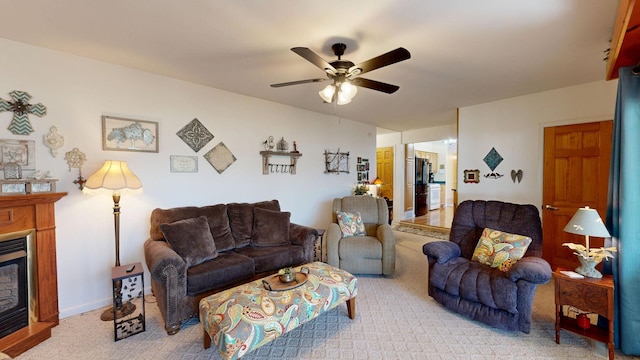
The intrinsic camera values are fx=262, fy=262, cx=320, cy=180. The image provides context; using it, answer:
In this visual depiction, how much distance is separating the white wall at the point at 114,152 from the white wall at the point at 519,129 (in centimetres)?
310

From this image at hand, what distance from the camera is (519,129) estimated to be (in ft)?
12.6

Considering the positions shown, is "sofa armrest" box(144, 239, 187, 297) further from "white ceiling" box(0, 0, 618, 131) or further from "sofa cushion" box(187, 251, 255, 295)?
"white ceiling" box(0, 0, 618, 131)

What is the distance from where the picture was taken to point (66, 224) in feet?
8.11

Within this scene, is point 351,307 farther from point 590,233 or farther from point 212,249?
point 590,233

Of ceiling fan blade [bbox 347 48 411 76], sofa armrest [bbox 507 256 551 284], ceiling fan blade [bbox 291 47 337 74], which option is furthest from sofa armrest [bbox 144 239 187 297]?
sofa armrest [bbox 507 256 551 284]

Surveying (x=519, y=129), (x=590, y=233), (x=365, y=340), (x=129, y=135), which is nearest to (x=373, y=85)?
(x=590, y=233)

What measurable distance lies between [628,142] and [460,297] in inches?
67.6

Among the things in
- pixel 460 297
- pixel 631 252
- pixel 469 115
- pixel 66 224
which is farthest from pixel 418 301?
pixel 66 224

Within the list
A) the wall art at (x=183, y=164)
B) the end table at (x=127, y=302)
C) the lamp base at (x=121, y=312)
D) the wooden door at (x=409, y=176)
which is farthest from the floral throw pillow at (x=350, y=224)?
the wooden door at (x=409, y=176)

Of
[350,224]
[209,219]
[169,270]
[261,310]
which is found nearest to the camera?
[261,310]

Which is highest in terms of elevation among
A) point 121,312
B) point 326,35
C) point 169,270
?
point 326,35

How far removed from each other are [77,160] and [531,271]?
4083 mm

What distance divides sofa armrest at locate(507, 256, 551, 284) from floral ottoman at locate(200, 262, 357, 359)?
131 cm

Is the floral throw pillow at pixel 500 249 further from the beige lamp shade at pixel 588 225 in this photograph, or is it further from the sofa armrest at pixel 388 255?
the sofa armrest at pixel 388 255
